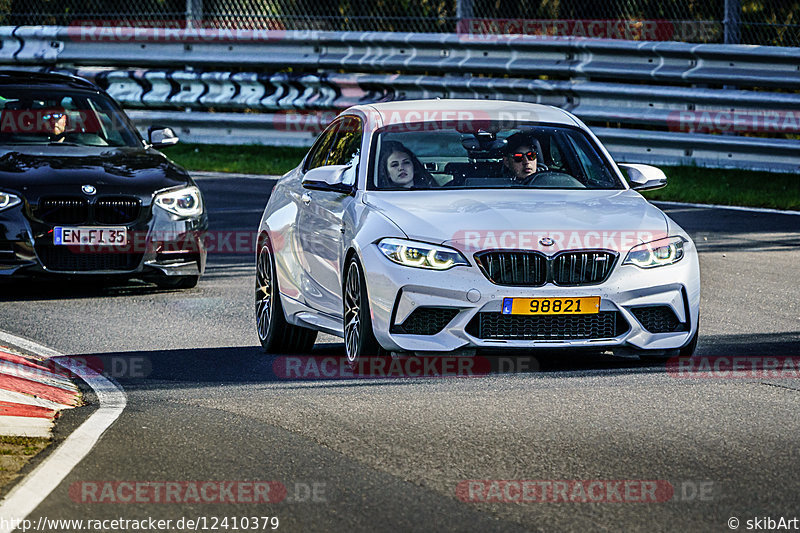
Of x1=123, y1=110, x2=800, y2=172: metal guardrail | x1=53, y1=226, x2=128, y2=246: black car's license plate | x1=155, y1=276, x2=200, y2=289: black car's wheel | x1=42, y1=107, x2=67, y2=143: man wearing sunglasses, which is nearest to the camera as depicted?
x1=53, y1=226, x2=128, y2=246: black car's license plate

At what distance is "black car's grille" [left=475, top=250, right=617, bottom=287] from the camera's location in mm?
8344

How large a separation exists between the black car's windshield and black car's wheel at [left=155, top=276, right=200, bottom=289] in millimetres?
1311

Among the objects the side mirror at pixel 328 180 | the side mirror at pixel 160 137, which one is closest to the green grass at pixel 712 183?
the side mirror at pixel 160 137

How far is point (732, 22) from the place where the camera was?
18734 millimetres

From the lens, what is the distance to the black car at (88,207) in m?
12.1

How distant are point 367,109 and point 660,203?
809 cm

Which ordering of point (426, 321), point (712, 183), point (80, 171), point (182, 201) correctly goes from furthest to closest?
point (712, 183) → point (182, 201) → point (80, 171) → point (426, 321)

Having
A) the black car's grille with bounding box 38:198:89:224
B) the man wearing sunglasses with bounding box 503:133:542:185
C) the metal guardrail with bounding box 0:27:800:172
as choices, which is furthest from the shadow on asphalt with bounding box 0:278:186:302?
the metal guardrail with bounding box 0:27:800:172

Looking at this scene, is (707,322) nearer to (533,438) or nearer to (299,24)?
(533,438)

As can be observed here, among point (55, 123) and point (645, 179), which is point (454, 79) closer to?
point (55, 123)

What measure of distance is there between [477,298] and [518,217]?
571 millimetres

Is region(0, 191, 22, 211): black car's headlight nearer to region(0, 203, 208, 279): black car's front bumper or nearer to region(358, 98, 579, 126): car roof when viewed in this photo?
region(0, 203, 208, 279): black car's front bumper

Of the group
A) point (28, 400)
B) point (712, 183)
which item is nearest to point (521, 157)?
point (28, 400)

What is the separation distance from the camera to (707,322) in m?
10.8
